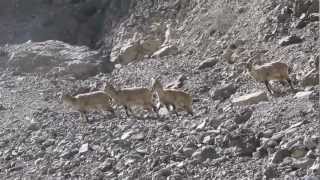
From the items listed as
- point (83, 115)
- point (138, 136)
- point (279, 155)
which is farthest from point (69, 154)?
point (279, 155)

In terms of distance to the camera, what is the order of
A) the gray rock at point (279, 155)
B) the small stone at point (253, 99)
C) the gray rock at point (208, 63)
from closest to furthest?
1. the gray rock at point (279, 155)
2. the small stone at point (253, 99)
3. the gray rock at point (208, 63)

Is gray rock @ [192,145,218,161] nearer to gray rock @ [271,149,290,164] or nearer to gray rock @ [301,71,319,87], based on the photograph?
gray rock @ [271,149,290,164]

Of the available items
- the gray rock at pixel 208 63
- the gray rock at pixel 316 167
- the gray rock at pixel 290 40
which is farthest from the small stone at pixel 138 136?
the gray rock at pixel 208 63

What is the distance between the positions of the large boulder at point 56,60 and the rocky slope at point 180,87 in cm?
5

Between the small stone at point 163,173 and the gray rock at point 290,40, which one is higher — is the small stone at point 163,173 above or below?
below

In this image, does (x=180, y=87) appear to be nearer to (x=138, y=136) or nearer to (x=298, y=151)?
(x=138, y=136)

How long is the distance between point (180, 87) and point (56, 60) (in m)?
8.45

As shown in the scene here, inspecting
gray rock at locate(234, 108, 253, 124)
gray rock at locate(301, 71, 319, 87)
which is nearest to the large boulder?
gray rock at locate(301, 71, 319, 87)

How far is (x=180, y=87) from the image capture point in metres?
17.7

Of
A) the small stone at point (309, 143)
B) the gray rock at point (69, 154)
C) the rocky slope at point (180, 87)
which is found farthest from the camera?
the gray rock at point (69, 154)

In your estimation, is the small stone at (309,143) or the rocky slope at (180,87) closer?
the small stone at (309,143)

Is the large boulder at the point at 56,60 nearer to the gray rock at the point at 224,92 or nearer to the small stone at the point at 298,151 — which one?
the gray rock at the point at 224,92

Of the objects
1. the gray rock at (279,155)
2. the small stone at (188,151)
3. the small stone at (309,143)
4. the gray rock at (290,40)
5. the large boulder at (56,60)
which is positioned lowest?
the large boulder at (56,60)

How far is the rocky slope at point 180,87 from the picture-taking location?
1187 centimetres
